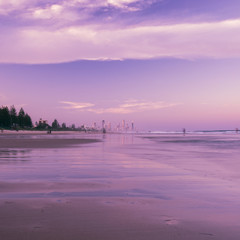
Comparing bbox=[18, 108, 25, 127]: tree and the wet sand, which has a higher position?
bbox=[18, 108, 25, 127]: tree

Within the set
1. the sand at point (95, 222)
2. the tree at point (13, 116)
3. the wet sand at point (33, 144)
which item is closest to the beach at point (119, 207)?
the sand at point (95, 222)

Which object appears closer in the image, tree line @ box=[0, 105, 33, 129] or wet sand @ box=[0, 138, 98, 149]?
wet sand @ box=[0, 138, 98, 149]

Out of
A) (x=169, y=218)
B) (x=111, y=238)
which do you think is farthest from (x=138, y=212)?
(x=111, y=238)

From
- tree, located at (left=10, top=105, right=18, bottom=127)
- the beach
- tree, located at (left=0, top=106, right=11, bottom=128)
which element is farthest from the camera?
tree, located at (left=10, top=105, right=18, bottom=127)

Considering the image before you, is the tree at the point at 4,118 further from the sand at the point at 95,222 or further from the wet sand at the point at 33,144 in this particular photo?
the sand at the point at 95,222

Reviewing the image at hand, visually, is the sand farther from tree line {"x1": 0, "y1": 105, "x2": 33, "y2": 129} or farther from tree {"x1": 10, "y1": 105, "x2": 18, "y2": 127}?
tree {"x1": 10, "y1": 105, "x2": 18, "y2": 127}

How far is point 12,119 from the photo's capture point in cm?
15488

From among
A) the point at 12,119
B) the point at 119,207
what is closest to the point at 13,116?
the point at 12,119

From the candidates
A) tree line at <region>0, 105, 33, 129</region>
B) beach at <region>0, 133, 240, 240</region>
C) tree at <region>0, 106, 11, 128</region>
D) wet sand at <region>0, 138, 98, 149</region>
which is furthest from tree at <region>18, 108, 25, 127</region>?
beach at <region>0, 133, 240, 240</region>

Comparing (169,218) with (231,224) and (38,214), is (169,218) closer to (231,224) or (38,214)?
(231,224)

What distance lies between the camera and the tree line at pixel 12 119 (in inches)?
5586

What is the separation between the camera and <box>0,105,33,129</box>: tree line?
141875 mm

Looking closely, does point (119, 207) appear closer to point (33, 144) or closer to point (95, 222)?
point (95, 222)

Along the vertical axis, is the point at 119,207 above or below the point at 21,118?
below
